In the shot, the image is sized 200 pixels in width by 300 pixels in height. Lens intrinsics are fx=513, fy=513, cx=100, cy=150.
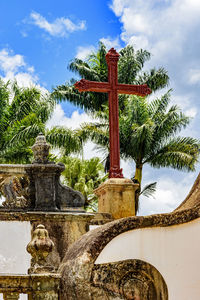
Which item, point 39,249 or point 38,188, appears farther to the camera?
point 38,188

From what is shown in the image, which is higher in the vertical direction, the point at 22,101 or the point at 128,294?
the point at 22,101

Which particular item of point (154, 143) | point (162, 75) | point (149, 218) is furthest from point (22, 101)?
point (149, 218)

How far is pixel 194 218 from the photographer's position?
13.2ft

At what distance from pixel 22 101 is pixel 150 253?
17127 millimetres

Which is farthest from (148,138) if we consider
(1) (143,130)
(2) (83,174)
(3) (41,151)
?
(3) (41,151)

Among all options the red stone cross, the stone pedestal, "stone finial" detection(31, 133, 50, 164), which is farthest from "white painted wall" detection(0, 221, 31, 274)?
the red stone cross

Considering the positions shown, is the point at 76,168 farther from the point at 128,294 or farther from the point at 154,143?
the point at 128,294

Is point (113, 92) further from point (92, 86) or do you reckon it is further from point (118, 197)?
point (118, 197)

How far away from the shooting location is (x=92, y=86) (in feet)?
37.0

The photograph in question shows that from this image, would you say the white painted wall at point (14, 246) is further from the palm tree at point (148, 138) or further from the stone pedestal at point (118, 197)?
the palm tree at point (148, 138)

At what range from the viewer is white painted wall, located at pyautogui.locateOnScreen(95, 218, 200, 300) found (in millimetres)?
3896

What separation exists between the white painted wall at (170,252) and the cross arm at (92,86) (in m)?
7.29

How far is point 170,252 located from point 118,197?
592 cm

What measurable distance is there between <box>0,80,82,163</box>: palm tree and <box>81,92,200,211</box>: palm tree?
1147 millimetres
